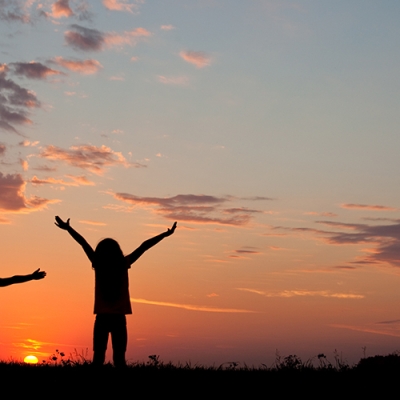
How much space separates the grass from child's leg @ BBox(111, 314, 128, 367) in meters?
0.30

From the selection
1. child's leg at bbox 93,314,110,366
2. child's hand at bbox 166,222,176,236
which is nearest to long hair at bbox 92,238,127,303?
child's leg at bbox 93,314,110,366

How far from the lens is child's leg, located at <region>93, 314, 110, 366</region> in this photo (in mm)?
12000

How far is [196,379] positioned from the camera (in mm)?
10508

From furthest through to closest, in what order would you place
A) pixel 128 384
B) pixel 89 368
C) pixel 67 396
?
pixel 89 368
pixel 128 384
pixel 67 396

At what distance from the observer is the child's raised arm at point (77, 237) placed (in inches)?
478

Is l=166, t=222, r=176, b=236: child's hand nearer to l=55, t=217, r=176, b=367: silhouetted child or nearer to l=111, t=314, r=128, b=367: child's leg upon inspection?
l=55, t=217, r=176, b=367: silhouetted child

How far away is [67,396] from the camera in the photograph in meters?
9.15

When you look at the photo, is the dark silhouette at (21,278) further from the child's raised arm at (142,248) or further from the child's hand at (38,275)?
the child's raised arm at (142,248)


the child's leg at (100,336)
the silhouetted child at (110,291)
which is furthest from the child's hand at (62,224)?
the child's leg at (100,336)

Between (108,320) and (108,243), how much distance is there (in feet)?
4.67

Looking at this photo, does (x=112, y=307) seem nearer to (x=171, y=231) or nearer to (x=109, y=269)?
(x=109, y=269)

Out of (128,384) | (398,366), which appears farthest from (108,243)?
(398,366)

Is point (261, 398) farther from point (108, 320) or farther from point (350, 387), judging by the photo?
point (108, 320)

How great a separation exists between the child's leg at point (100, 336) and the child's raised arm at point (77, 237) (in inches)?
44.2
